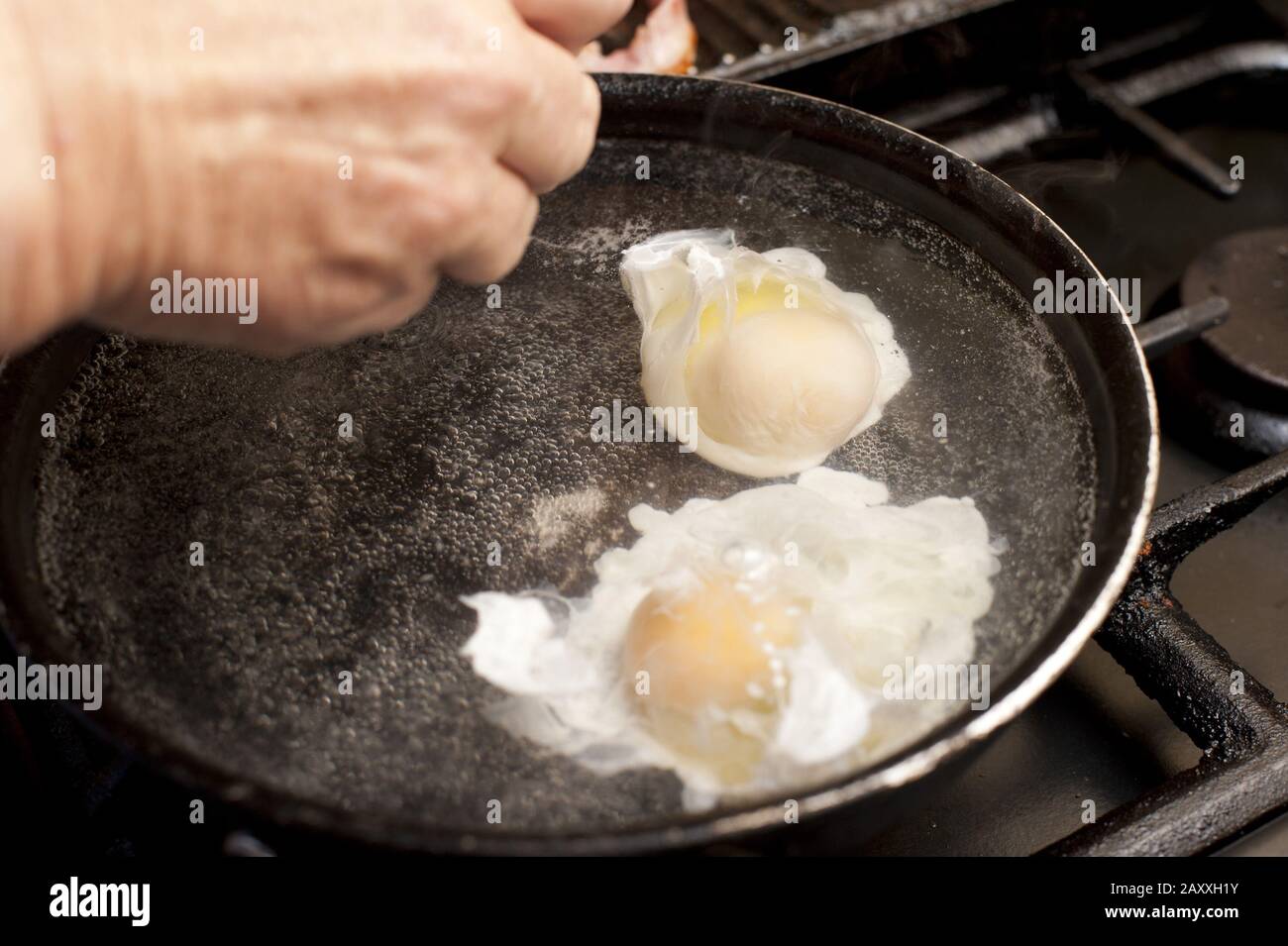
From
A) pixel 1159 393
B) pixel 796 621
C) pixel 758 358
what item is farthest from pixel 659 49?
pixel 796 621

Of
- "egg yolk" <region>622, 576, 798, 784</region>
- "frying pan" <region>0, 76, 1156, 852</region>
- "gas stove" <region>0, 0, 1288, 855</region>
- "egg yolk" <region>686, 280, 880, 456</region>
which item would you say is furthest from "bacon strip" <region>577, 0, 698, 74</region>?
"egg yolk" <region>622, 576, 798, 784</region>

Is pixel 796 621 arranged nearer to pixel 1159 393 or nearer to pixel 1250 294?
pixel 1159 393

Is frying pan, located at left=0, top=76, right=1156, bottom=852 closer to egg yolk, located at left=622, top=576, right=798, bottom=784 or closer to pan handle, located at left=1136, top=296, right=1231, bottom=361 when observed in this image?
egg yolk, located at left=622, top=576, right=798, bottom=784

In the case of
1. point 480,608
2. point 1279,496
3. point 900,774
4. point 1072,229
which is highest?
point 1072,229

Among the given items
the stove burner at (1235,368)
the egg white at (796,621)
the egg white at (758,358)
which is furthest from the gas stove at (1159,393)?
the egg white at (758,358)

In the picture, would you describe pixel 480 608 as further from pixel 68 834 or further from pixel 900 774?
pixel 68 834
